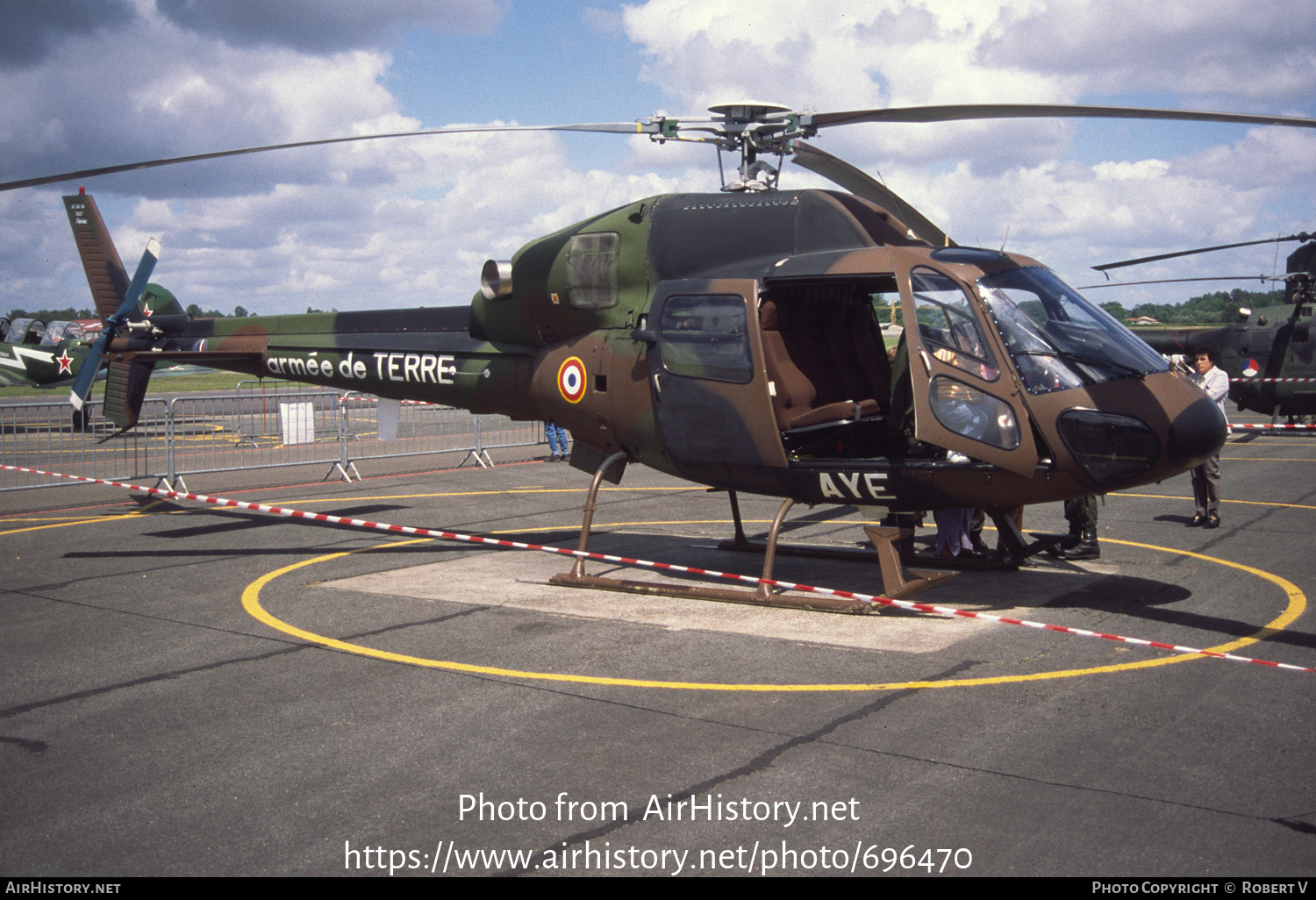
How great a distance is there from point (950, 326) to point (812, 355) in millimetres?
1820

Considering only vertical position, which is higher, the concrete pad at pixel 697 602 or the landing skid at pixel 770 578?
the landing skid at pixel 770 578

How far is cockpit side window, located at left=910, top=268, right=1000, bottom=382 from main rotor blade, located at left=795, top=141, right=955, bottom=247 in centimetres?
155

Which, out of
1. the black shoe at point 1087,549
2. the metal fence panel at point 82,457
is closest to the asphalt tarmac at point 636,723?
the black shoe at point 1087,549

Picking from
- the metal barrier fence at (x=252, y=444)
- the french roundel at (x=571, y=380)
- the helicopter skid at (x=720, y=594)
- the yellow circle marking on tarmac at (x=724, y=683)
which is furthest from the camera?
the metal barrier fence at (x=252, y=444)

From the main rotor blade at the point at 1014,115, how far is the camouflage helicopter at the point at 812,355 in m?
0.02

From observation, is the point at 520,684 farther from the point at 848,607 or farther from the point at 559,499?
the point at 559,499

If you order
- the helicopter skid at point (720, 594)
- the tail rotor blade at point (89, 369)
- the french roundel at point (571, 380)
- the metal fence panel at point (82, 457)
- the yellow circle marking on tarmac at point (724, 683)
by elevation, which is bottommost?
the yellow circle marking on tarmac at point (724, 683)

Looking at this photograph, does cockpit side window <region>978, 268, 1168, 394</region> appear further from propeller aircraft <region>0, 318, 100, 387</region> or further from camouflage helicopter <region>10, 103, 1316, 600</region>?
propeller aircraft <region>0, 318, 100, 387</region>

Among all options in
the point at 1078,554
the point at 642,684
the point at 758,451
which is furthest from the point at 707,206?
the point at 1078,554

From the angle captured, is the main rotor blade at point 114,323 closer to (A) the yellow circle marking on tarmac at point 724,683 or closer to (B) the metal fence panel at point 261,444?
(B) the metal fence panel at point 261,444

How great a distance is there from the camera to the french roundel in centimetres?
1026

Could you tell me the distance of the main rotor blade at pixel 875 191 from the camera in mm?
9680

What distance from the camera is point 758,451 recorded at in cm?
894

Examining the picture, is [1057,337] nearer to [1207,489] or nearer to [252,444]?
[1207,489]
